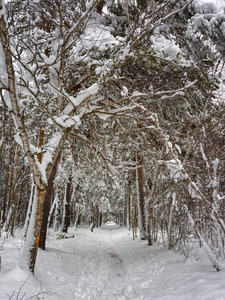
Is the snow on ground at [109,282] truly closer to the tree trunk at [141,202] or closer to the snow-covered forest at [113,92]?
the snow-covered forest at [113,92]

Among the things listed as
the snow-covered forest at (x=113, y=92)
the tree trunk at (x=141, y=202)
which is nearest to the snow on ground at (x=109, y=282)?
the snow-covered forest at (x=113, y=92)

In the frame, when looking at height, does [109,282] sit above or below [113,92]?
below

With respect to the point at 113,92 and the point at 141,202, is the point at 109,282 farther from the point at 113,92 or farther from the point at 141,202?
the point at 141,202

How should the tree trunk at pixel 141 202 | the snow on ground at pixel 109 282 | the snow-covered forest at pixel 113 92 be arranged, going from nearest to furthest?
1. the snow on ground at pixel 109 282
2. the snow-covered forest at pixel 113 92
3. the tree trunk at pixel 141 202

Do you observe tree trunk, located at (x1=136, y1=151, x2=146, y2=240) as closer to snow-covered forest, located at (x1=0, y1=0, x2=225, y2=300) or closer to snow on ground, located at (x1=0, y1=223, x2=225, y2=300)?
snow on ground, located at (x1=0, y1=223, x2=225, y2=300)

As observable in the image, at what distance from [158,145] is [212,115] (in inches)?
72.8

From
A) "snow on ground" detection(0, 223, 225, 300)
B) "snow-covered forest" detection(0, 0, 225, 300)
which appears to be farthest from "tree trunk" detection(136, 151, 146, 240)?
"snow-covered forest" detection(0, 0, 225, 300)

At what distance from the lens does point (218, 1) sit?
529 cm

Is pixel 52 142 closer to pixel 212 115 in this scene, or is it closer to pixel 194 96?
pixel 194 96

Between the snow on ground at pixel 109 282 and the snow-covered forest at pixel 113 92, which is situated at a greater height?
the snow-covered forest at pixel 113 92

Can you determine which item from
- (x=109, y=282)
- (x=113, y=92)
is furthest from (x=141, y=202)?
(x=113, y=92)

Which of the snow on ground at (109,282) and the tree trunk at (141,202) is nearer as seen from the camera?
the snow on ground at (109,282)

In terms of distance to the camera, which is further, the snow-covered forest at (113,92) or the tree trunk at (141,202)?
the tree trunk at (141,202)

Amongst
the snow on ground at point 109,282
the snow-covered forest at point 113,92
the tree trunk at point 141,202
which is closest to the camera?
the snow on ground at point 109,282
